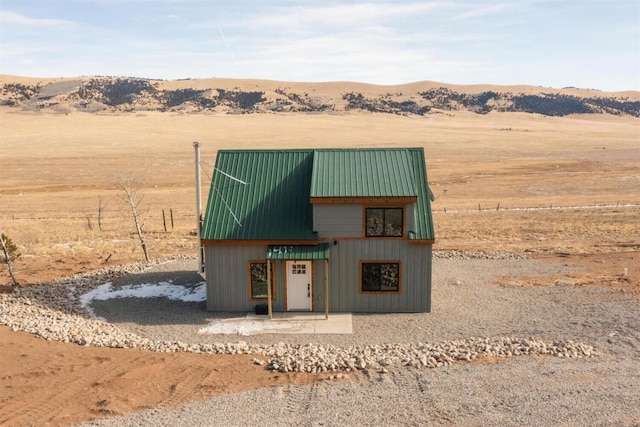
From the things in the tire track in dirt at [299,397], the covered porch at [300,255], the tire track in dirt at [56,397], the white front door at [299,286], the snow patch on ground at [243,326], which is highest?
the covered porch at [300,255]

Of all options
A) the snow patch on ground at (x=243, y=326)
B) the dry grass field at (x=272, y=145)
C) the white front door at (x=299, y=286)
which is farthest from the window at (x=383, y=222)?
the dry grass field at (x=272, y=145)

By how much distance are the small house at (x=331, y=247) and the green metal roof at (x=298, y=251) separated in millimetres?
37

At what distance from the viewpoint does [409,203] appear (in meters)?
20.2

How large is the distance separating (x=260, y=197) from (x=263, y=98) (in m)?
150

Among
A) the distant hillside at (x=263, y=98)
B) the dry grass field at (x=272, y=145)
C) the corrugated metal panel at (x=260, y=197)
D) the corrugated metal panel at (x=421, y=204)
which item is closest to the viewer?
the corrugated metal panel at (x=421, y=204)

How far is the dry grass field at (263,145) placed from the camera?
104 ft

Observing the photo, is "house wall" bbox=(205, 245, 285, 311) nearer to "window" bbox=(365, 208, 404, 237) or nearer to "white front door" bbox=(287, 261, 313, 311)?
"white front door" bbox=(287, 261, 313, 311)

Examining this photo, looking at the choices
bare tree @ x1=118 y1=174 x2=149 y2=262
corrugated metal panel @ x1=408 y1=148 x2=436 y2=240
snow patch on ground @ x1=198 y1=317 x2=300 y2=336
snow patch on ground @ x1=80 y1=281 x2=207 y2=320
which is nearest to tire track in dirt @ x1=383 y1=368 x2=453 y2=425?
snow patch on ground @ x1=198 y1=317 x2=300 y2=336

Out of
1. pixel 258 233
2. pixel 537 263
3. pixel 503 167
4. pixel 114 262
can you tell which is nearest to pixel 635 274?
pixel 537 263

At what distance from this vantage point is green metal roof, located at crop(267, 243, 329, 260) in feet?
65.0

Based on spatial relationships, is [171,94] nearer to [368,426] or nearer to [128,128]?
[128,128]

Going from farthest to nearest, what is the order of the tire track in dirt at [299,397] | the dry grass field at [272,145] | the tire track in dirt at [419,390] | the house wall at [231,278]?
the dry grass field at [272,145]
the house wall at [231,278]
the tire track in dirt at [299,397]
the tire track in dirt at [419,390]

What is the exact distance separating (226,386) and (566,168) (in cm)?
6605

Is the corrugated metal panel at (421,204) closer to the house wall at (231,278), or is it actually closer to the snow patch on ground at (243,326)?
the house wall at (231,278)
